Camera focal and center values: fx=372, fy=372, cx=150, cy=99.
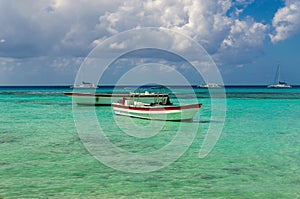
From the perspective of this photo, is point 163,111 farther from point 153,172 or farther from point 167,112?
point 153,172

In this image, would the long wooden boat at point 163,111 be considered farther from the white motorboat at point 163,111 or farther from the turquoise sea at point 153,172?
the turquoise sea at point 153,172

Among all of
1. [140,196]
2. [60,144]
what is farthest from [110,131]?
[140,196]

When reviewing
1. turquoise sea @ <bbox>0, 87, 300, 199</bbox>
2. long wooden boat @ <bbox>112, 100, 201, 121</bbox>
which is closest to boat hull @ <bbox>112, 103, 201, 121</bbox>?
long wooden boat @ <bbox>112, 100, 201, 121</bbox>

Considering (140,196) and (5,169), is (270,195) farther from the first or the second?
(5,169)

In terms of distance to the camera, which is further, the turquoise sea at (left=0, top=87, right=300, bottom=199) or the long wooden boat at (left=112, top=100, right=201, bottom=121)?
the long wooden boat at (left=112, top=100, right=201, bottom=121)

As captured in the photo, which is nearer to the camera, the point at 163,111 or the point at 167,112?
the point at 167,112

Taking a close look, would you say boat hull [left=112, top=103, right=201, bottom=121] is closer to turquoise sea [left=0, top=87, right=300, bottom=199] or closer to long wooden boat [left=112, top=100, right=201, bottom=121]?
long wooden boat [left=112, top=100, right=201, bottom=121]

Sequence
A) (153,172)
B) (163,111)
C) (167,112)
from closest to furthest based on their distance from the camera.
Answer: (153,172), (167,112), (163,111)

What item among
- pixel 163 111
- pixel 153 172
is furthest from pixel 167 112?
pixel 153 172

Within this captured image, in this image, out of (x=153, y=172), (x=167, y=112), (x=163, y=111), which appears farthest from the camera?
(x=163, y=111)

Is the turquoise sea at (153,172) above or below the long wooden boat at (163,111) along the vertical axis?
below

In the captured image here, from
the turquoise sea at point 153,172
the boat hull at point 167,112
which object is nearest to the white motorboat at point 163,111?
the boat hull at point 167,112

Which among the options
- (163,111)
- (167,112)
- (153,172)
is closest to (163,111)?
(163,111)

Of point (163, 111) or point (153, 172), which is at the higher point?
point (163, 111)
